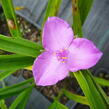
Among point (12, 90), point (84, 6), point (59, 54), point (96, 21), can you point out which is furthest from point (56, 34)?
point (96, 21)

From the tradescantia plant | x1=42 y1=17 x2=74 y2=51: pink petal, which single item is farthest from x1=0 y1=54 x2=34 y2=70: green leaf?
x1=42 y1=17 x2=74 y2=51: pink petal

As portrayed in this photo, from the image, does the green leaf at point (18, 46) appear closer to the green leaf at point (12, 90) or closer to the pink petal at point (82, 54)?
the pink petal at point (82, 54)

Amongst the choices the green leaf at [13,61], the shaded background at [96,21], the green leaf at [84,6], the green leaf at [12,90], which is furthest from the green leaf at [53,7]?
the shaded background at [96,21]

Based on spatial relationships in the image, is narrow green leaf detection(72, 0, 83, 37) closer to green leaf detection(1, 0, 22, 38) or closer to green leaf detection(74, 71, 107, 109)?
green leaf detection(74, 71, 107, 109)

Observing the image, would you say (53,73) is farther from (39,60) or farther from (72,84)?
(72,84)

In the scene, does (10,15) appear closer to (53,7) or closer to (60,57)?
(53,7)

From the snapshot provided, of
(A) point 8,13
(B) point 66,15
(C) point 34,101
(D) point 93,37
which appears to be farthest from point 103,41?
(A) point 8,13

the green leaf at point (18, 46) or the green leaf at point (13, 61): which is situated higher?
the green leaf at point (18, 46)
